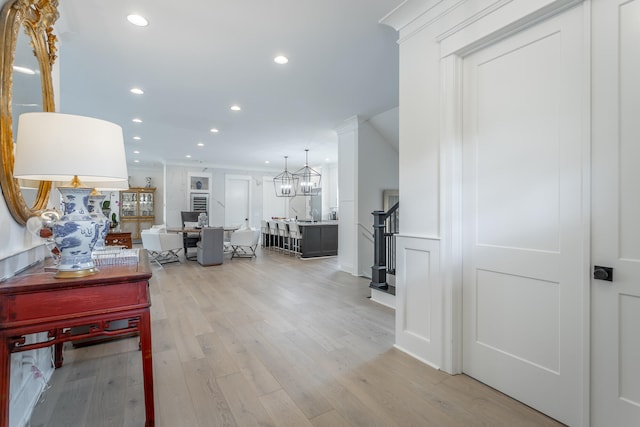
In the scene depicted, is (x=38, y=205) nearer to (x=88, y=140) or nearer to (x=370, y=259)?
(x=88, y=140)

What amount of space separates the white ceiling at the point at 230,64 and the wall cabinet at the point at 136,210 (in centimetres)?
503

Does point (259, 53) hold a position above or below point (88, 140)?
above

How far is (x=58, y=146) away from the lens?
137 centimetres

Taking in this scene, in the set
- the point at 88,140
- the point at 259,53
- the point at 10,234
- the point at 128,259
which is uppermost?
the point at 259,53

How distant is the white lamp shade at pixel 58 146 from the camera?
1.36m

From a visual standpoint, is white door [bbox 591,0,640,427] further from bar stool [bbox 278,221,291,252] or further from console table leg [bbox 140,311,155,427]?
bar stool [bbox 278,221,291,252]

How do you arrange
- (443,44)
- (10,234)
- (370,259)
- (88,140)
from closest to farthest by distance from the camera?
(88,140) → (10,234) → (443,44) → (370,259)

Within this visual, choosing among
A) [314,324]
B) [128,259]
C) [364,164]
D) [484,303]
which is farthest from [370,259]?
[128,259]

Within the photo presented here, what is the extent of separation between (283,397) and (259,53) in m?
3.18

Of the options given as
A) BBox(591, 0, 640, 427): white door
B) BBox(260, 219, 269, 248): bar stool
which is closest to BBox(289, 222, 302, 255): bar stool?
BBox(260, 219, 269, 248): bar stool

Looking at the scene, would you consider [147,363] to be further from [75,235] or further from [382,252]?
[382,252]

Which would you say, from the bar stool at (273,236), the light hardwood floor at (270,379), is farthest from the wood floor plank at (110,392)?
the bar stool at (273,236)

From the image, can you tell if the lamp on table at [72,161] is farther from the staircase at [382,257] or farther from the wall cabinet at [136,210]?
the wall cabinet at [136,210]

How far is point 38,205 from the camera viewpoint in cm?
194
